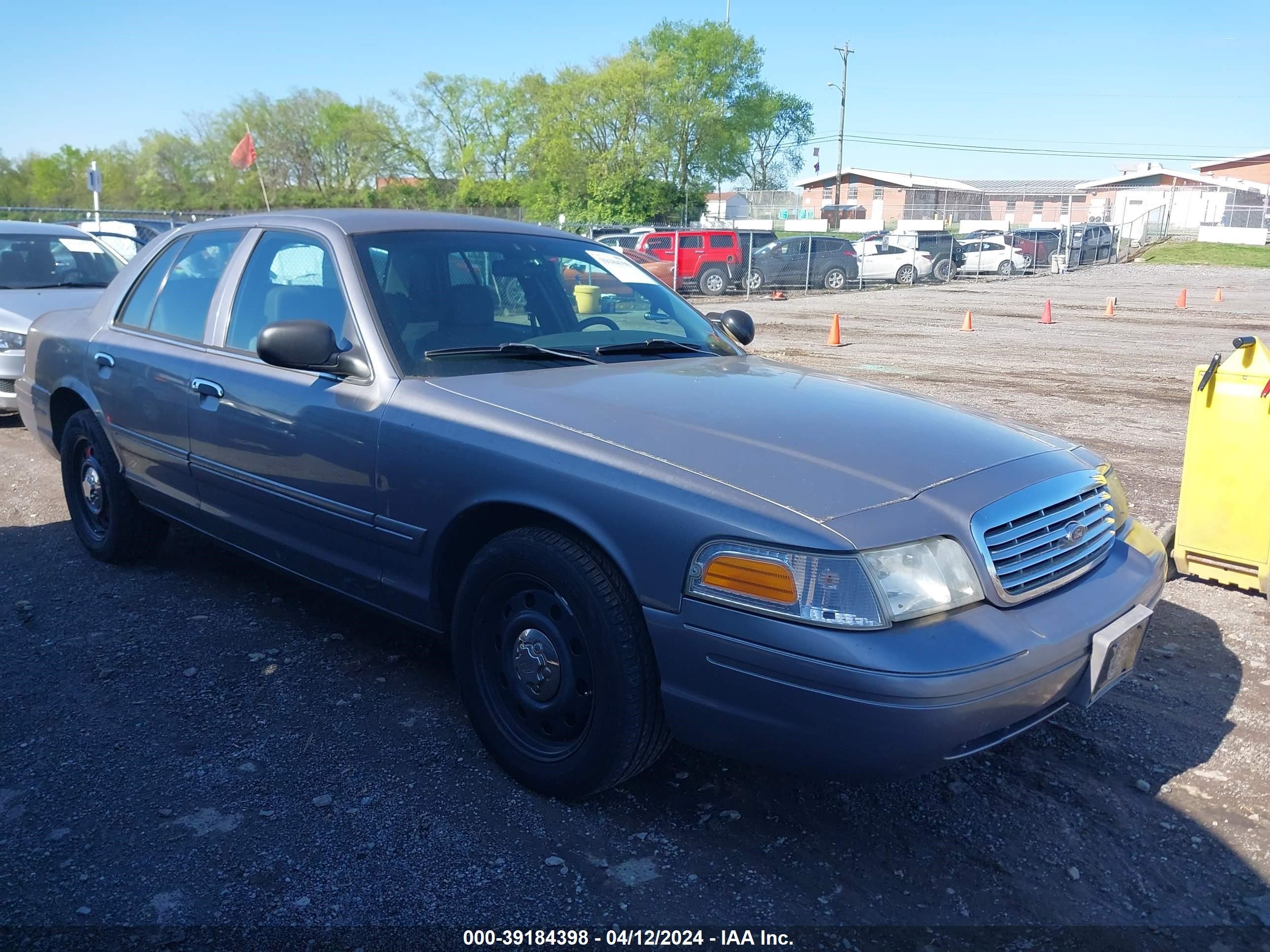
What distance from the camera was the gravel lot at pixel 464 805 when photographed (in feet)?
8.74

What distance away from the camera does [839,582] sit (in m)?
2.48

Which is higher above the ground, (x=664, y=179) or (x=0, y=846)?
(x=664, y=179)

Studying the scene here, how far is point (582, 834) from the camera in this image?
2.94 m

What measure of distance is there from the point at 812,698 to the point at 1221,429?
11.0ft

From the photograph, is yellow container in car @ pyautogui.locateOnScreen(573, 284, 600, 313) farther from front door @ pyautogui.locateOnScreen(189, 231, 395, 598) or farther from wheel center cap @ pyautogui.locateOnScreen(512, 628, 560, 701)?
wheel center cap @ pyautogui.locateOnScreen(512, 628, 560, 701)

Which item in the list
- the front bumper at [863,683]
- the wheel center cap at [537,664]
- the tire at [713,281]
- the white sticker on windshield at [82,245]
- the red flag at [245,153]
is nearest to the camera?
the front bumper at [863,683]

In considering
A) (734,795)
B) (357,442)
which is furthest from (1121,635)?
(357,442)

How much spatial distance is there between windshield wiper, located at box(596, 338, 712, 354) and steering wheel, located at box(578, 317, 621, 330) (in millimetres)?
138

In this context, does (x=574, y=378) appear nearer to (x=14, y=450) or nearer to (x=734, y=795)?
(x=734, y=795)

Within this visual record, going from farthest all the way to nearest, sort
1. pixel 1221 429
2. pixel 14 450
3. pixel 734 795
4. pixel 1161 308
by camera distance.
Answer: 1. pixel 1161 308
2. pixel 14 450
3. pixel 1221 429
4. pixel 734 795

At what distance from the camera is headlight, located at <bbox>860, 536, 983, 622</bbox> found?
98.4 inches

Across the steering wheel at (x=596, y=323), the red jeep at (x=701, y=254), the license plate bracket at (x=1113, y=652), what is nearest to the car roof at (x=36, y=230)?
the steering wheel at (x=596, y=323)

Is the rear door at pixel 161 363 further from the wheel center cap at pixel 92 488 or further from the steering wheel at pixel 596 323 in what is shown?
the steering wheel at pixel 596 323

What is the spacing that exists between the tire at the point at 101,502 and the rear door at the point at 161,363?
179 millimetres
